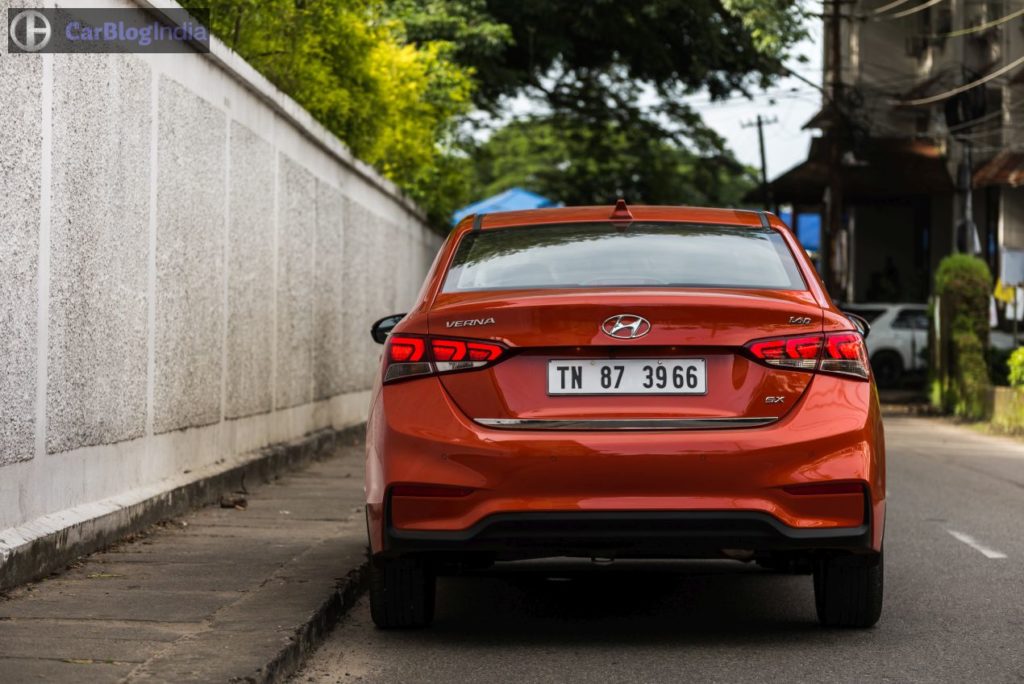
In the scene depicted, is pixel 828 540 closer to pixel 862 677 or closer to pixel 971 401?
pixel 862 677

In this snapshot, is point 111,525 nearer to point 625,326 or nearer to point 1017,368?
point 625,326

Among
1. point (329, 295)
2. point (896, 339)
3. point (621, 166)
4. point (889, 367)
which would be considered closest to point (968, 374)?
point (896, 339)

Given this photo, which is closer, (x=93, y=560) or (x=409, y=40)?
(x=93, y=560)

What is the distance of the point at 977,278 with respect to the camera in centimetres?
2509

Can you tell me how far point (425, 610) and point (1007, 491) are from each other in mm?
7473

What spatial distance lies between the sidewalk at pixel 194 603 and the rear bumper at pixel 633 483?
27.5 inches

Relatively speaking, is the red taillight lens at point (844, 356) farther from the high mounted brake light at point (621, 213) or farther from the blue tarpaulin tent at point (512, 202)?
the blue tarpaulin tent at point (512, 202)

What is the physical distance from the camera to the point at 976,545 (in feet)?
29.8

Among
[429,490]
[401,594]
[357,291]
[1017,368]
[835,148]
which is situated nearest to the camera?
[429,490]

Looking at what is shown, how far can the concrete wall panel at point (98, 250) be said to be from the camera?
7180 mm

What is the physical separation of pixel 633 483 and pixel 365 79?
12.5m

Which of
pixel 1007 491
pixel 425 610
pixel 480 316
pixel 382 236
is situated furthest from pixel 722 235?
pixel 382 236

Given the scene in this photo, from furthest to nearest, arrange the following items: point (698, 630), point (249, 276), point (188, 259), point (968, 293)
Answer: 1. point (968, 293)
2. point (249, 276)
3. point (188, 259)
4. point (698, 630)

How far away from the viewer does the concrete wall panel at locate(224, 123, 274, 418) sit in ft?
35.5
